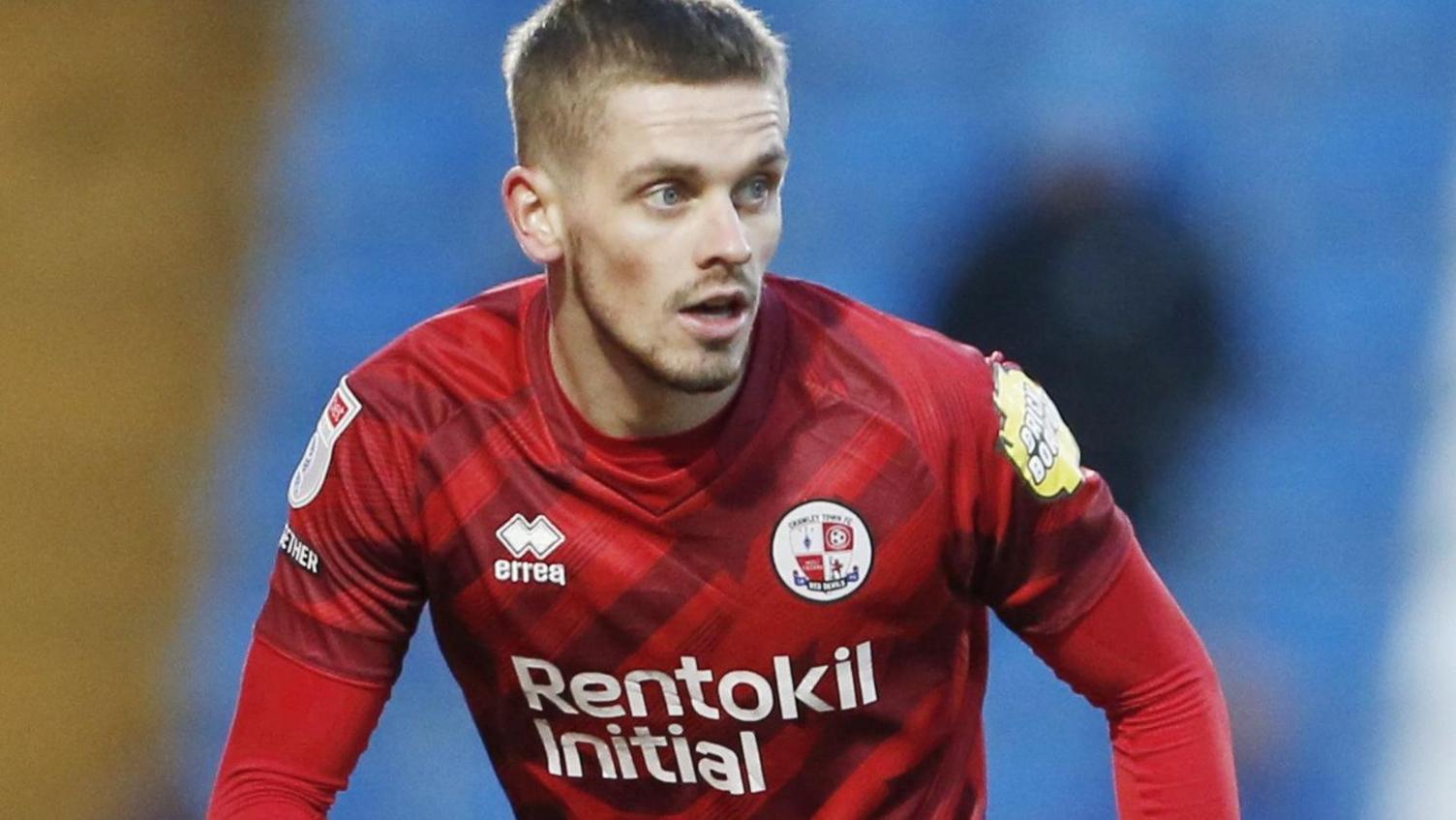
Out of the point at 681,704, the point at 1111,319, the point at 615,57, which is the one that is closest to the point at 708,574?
the point at 681,704

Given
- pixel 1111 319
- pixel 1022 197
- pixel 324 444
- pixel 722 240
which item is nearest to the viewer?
pixel 722 240

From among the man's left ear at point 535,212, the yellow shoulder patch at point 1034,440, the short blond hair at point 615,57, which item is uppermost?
the short blond hair at point 615,57

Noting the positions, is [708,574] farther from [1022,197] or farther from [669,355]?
[1022,197]

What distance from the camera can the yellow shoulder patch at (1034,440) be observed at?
2102 millimetres

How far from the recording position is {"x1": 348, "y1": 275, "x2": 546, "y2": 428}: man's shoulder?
7.21 feet

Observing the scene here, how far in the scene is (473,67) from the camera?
16.2ft

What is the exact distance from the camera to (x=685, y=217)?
2.03 m

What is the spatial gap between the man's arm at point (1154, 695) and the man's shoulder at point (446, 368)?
59cm

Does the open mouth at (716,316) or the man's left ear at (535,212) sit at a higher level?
the man's left ear at (535,212)

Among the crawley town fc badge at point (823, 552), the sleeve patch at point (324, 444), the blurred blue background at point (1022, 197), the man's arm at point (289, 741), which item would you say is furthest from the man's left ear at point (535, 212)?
the blurred blue background at point (1022, 197)

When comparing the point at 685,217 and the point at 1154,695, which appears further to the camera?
the point at 1154,695

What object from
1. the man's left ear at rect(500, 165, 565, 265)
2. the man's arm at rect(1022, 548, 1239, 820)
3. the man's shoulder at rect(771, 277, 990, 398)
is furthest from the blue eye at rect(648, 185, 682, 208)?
the man's arm at rect(1022, 548, 1239, 820)

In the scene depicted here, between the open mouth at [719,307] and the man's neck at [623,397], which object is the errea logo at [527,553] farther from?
the open mouth at [719,307]

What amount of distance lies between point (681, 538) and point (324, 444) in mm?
361
